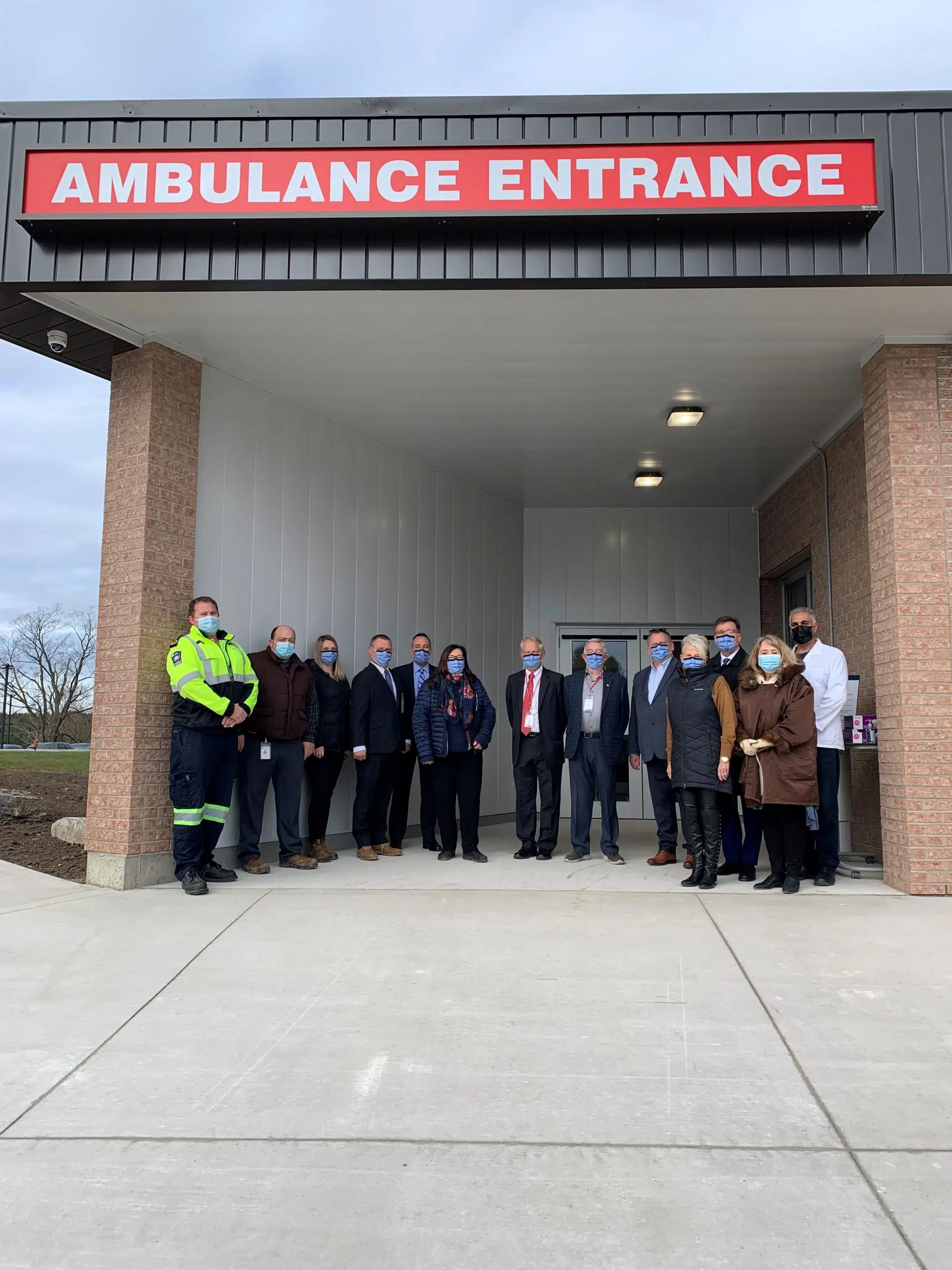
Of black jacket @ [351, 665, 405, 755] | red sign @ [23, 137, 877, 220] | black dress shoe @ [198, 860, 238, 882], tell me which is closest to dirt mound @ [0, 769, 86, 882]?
black dress shoe @ [198, 860, 238, 882]

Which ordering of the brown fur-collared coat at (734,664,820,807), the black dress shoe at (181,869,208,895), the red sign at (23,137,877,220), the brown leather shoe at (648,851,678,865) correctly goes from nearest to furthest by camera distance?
the red sign at (23,137,877,220) < the brown fur-collared coat at (734,664,820,807) < the black dress shoe at (181,869,208,895) < the brown leather shoe at (648,851,678,865)

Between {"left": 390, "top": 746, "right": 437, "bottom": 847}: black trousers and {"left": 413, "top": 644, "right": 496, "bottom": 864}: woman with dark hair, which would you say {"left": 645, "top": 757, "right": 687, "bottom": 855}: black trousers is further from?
{"left": 390, "top": 746, "right": 437, "bottom": 847}: black trousers

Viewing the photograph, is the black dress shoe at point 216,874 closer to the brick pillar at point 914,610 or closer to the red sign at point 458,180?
the red sign at point 458,180

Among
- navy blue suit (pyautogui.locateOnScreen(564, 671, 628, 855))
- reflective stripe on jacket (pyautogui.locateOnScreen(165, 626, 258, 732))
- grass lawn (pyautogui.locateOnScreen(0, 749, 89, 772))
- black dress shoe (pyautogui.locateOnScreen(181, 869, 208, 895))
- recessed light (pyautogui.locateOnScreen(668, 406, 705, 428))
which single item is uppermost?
recessed light (pyautogui.locateOnScreen(668, 406, 705, 428))

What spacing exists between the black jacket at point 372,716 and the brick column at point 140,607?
5.17 feet

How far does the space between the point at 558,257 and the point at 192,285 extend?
2290mm

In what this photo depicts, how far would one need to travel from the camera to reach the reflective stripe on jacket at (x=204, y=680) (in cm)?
656

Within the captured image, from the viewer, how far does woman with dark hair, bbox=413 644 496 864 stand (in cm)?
Answer: 812

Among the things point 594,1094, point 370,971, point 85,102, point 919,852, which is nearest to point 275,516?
point 85,102

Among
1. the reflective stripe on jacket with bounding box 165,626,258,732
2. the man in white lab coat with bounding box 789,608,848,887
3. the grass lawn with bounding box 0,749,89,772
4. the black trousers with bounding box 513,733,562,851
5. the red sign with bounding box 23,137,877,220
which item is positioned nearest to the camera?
the red sign with bounding box 23,137,877,220

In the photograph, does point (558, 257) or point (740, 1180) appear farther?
point (558, 257)

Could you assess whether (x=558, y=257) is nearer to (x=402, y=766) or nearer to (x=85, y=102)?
(x=85, y=102)

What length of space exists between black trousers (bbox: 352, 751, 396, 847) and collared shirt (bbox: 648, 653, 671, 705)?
7.03 feet

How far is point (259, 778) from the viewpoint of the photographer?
7391 millimetres
